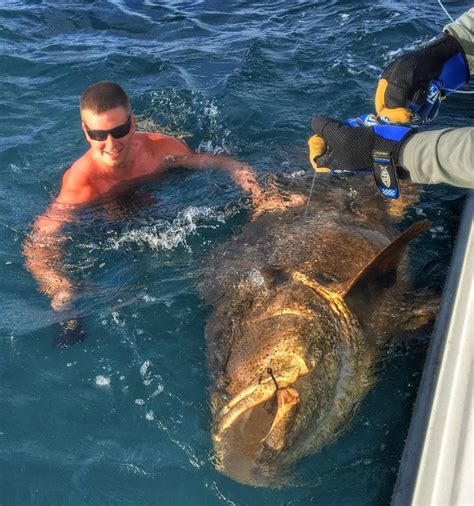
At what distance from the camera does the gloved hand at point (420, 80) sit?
15.7ft

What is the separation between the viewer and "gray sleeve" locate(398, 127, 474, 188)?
3287 mm

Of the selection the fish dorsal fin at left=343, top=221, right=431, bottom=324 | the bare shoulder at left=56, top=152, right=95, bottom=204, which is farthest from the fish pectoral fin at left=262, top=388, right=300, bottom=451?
the bare shoulder at left=56, top=152, right=95, bottom=204

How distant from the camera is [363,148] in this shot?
12.0ft

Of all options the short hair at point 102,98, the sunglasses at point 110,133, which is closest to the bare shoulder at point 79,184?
the sunglasses at point 110,133

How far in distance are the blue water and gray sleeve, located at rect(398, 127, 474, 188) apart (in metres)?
1.09

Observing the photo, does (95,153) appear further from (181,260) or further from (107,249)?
(181,260)

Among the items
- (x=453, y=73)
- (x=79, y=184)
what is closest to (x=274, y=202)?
(x=79, y=184)

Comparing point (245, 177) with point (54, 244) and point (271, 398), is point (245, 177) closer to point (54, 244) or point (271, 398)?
point (54, 244)

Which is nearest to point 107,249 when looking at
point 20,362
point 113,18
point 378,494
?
point 20,362

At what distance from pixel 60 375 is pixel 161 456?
98 centimetres

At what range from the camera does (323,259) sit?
3785 millimetres

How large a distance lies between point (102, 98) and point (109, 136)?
34 cm

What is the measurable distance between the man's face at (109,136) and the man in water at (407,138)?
213 cm

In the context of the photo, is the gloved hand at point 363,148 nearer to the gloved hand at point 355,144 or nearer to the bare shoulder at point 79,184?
the gloved hand at point 355,144
